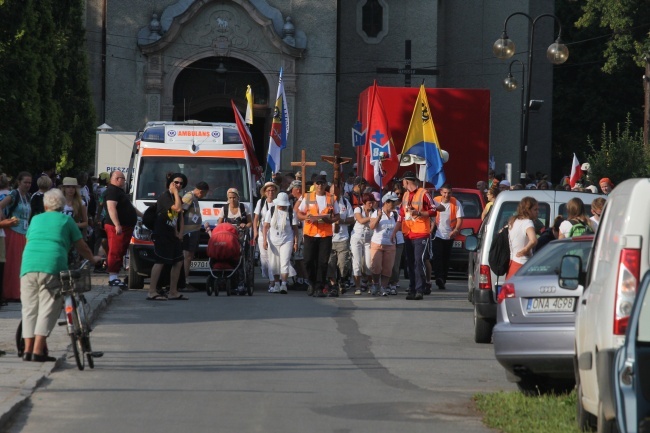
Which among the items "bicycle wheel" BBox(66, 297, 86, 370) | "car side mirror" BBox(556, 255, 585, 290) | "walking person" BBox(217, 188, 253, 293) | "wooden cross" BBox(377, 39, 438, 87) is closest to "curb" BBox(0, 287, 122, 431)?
"bicycle wheel" BBox(66, 297, 86, 370)

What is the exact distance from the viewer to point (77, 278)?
12.5 meters

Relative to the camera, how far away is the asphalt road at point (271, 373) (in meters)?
9.72

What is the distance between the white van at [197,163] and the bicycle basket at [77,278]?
9.91 meters

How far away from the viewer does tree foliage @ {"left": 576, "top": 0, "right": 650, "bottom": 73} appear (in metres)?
52.3

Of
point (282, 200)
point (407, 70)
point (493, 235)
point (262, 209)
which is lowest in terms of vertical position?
point (493, 235)

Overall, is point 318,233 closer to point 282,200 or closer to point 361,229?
point 282,200

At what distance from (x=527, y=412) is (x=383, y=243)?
1179cm

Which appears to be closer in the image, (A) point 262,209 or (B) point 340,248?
(B) point 340,248

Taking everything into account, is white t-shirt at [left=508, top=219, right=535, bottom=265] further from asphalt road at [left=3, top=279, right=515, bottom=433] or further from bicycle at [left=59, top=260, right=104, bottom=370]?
bicycle at [left=59, top=260, right=104, bottom=370]

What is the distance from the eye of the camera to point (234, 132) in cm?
2381

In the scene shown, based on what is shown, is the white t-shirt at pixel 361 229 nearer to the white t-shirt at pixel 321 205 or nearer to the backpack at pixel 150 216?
the white t-shirt at pixel 321 205

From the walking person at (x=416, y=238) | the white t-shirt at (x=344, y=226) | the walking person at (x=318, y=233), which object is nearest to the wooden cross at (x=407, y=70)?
the white t-shirt at (x=344, y=226)

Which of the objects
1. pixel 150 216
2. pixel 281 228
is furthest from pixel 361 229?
pixel 150 216

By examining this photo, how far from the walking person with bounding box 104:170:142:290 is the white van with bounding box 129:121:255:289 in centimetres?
103
